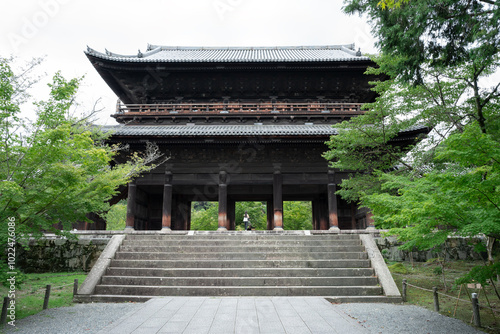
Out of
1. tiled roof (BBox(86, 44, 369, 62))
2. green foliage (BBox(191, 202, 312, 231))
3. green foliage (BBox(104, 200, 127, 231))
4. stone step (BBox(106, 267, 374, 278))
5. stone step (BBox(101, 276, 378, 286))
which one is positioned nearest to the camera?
stone step (BBox(101, 276, 378, 286))

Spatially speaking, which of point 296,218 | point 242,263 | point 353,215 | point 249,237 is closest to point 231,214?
point 296,218

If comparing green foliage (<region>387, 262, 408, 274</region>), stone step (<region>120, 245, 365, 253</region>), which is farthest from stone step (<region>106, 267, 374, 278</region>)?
green foliage (<region>387, 262, 408, 274</region>)

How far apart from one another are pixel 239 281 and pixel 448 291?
5.68m

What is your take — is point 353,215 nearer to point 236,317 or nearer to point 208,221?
point 208,221

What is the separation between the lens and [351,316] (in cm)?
579

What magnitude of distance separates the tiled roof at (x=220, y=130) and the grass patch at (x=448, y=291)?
633 cm

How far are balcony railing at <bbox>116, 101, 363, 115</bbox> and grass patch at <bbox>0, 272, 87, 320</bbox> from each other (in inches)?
335

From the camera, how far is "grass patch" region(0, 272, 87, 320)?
6391mm

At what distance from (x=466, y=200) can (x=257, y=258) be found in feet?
19.3

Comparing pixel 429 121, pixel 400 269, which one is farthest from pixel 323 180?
pixel 429 121

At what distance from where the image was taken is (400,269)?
9.55 meters

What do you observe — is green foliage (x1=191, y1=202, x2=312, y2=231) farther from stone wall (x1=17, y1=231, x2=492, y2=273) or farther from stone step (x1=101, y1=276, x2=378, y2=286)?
stone step (x1=101, y1=276, x2=378, y2=286)

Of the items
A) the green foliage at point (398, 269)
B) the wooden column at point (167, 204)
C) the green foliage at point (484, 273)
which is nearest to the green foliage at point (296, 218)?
the wooden column at point (167, 204)

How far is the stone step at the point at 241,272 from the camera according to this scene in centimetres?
811
